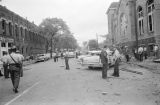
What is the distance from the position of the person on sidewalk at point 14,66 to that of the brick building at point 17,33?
22.5 m

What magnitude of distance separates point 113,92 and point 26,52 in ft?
123

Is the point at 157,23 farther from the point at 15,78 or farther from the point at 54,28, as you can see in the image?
the point at 54,28

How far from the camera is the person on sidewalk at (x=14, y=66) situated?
8373mm

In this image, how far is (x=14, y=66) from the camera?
8.56 m

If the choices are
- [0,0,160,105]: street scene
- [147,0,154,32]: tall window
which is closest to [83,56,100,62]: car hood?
[0,0,160,105]: street scene

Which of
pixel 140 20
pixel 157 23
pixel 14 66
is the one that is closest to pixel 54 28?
pixel 140 20

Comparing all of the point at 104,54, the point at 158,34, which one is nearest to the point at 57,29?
the point at 158,34

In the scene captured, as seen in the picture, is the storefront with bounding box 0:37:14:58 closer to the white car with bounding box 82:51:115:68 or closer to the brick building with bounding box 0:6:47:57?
the brick building with bounding box 0:6:47:57

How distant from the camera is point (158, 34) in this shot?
20.7 meters

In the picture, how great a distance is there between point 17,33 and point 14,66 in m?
30.5

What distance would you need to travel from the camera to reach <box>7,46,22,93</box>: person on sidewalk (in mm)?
8373

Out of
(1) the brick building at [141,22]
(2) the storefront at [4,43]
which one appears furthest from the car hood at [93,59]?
(2) the storefront at [4,43]

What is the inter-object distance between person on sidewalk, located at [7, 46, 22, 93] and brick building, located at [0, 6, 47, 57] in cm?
2250

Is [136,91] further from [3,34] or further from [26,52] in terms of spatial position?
[26,52]
